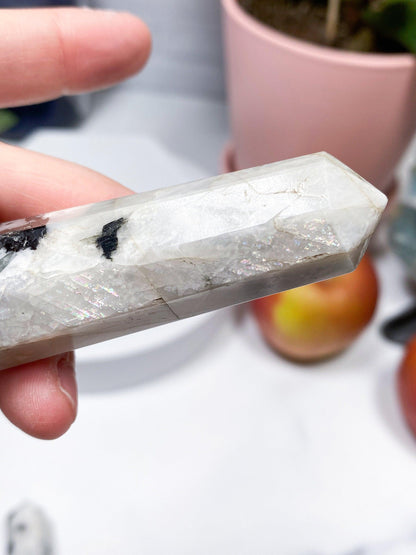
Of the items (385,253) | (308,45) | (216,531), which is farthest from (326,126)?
(216,531)

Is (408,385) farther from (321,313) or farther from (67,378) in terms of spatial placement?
(67,378)

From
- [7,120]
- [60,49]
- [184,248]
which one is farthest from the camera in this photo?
[7,120]

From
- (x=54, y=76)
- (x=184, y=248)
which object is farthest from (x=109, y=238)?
(x=54, y=76)

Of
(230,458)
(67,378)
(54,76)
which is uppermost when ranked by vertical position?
(54,76)

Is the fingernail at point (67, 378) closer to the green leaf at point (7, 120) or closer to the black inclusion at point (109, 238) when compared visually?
the black inclusion at point (109, 238)

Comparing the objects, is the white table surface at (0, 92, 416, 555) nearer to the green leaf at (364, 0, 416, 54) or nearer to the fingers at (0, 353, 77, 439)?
the fingers at (0, 353, 77, 439)

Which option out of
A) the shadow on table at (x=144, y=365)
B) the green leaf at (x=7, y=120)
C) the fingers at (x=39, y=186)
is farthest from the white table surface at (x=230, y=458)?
the green leaf at (x=7, y=120)

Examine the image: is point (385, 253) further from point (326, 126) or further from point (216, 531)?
point (216, 531)
